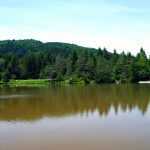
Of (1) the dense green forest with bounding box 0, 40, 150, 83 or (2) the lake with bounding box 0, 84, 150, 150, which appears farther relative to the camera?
(1) the dense green forest with bounding box 0, 40, 150, 83

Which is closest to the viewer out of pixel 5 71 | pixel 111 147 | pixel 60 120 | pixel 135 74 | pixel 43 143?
pixel 111 147

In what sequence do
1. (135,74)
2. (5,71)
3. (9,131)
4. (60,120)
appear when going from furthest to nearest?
(5,71)
(135,74)
(60,120)
(9,131)

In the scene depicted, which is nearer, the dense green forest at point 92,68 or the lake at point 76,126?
the lake at point 76,126

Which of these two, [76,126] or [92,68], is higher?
[92,68]

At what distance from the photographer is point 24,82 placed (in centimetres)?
10512

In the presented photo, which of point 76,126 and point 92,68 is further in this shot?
point 92,68

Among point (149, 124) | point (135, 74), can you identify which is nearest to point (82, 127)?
point (149, 124)

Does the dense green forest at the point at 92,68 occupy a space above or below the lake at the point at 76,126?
above

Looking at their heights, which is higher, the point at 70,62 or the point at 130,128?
the point at 70,62

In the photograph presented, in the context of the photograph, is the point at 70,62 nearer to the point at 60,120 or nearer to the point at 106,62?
the point at 106,62

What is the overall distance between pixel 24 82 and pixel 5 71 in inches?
311

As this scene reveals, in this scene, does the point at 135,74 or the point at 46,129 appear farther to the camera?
the point at 135,74

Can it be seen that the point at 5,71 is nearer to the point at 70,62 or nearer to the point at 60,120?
the point at 70,62

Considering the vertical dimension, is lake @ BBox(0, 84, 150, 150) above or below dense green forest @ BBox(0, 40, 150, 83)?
below
